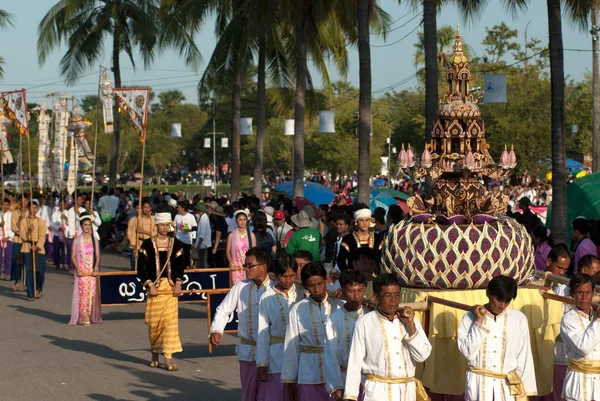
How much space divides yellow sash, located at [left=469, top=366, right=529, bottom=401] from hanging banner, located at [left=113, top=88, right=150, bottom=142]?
1095 centimetres

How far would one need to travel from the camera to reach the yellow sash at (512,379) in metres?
7.16

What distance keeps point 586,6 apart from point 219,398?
1090cm

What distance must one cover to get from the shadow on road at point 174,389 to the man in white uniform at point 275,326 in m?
2.29

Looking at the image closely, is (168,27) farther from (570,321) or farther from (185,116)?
(185,116)

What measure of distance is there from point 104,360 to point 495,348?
7.16 meters

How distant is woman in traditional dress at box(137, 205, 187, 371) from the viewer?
12.7 metres

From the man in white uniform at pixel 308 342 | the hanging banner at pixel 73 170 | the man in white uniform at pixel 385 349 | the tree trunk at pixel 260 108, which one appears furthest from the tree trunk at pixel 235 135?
the man in white uniform at pixel 385 349

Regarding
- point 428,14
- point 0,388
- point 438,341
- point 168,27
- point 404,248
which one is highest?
point 168,27

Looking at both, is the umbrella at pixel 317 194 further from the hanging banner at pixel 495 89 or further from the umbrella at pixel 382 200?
the hanging banner at pixel 495 89

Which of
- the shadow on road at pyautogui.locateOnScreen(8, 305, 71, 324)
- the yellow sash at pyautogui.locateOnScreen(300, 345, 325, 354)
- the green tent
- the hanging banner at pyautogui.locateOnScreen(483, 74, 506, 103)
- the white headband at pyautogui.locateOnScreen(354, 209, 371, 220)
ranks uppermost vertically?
the hanging banner at pyautogui.locateOnScreen(483, 74, 506, 103)

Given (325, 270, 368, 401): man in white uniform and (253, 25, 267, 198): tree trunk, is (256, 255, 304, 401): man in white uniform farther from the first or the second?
(253, 25, 267, 198): tree trunk

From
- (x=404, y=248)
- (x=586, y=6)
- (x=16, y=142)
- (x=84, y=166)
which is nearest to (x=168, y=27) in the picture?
(x=586, y=6)

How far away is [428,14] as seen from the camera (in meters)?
18.9

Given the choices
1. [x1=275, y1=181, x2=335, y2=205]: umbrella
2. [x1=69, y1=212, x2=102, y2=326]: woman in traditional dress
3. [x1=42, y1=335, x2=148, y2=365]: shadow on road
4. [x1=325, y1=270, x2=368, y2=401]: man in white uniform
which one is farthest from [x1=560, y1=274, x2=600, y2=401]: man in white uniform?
[x1=275, y1=181, x2=335, y2=205]: umbrella
